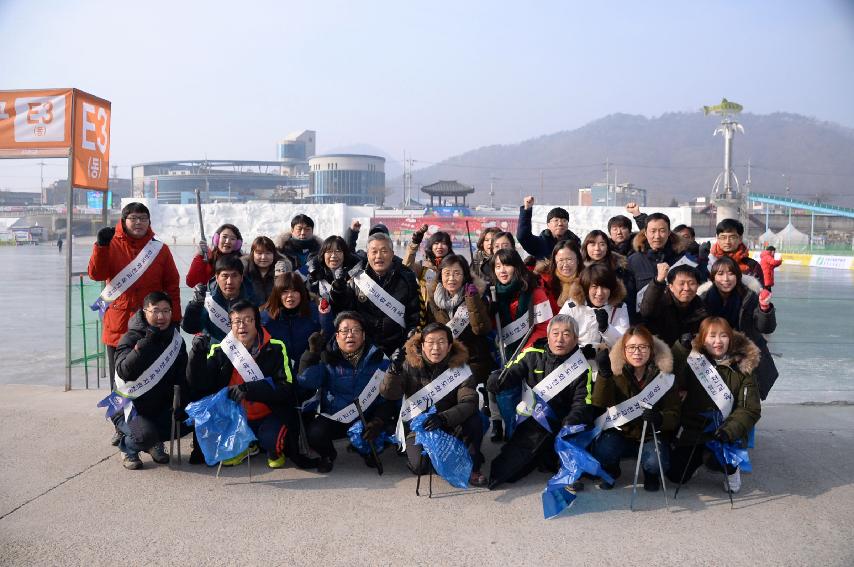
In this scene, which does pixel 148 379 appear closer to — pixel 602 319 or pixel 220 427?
pixel 220 427

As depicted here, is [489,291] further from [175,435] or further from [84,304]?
[84,304]

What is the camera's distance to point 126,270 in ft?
16.6

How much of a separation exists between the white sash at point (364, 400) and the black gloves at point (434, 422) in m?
0.51

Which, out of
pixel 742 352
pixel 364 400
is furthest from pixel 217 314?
pixel 742 352

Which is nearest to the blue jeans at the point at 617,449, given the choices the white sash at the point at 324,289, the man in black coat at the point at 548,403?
the man in black coat at the point at 548,403

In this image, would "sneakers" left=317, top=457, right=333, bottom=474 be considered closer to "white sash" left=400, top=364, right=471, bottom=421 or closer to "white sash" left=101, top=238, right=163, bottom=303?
"white sash" left=400, top=364, right=471, bottom=421

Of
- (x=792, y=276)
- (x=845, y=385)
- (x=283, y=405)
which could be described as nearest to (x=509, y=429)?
(x=283, y=405)

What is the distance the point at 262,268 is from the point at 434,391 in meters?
1.63

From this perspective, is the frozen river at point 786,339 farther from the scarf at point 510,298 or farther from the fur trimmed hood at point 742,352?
→ the scarf at point 510,298

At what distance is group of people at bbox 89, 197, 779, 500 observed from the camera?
4.20 m

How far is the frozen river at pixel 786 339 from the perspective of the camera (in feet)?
24.2

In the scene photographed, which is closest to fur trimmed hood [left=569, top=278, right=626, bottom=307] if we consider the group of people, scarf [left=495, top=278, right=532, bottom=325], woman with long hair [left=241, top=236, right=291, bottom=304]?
the group of people

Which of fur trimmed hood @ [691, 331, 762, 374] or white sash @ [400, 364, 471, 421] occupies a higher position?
fur trimmed hood @ [691, 331, 762, 374]

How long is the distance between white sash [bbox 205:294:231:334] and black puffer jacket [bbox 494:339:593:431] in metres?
1.88
